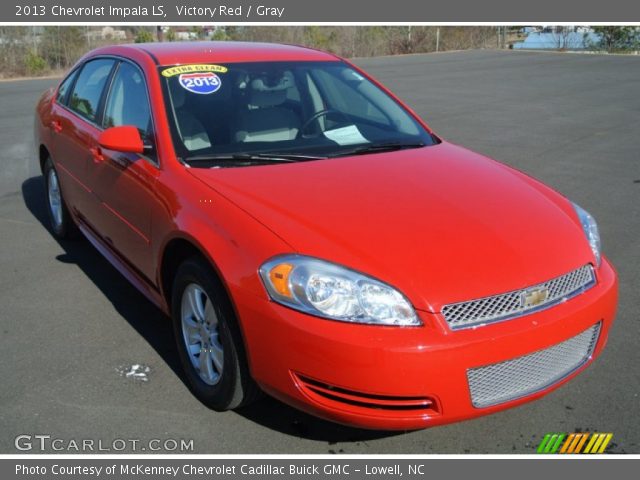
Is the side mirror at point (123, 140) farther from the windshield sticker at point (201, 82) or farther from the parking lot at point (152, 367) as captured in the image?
the parking lot at point (152, 367)

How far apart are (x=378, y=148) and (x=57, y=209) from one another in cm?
310

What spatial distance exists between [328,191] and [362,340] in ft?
3.10

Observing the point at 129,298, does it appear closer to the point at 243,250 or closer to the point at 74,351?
the point at 74,351

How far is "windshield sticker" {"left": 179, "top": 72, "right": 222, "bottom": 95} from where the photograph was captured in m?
3.96

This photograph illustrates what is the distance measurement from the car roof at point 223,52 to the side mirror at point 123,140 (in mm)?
600

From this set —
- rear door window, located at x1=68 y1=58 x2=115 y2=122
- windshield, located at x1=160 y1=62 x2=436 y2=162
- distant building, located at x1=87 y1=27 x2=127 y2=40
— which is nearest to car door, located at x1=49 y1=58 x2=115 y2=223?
rear door window, located at x1=68 y1=58 x2=115 y2=122

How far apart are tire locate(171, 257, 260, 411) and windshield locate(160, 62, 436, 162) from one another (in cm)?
73

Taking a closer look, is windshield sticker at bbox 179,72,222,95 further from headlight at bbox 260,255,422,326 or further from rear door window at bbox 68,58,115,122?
headlight at bbox 260,255,422,326

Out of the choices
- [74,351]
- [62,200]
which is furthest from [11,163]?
[74,351]

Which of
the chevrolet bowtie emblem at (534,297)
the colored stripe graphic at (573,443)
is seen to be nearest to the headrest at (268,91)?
the chevrolet bowtie emblem at (534,297)

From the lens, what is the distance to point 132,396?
3.44 metres

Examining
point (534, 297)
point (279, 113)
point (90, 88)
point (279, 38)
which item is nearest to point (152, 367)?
point (279, 113)

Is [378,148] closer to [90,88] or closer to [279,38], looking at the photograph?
A: [90,88]

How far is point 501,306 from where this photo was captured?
8.90 feet
